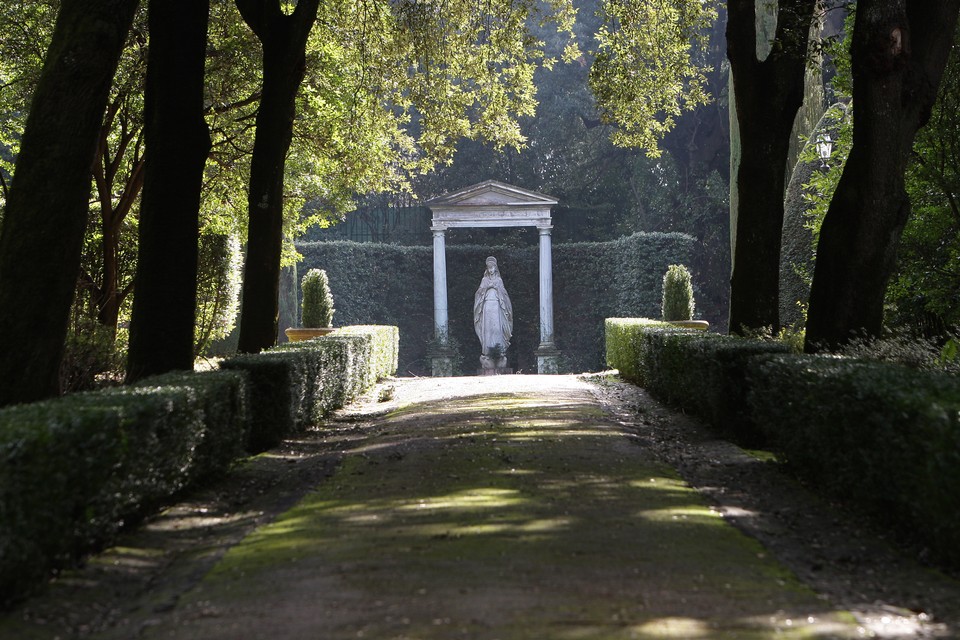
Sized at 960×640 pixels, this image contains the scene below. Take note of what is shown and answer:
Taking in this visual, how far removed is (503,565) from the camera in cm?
508

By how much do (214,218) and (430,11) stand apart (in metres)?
5.06

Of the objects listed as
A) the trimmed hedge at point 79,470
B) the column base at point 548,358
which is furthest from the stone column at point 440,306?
the trimmed hedge at point 79,470

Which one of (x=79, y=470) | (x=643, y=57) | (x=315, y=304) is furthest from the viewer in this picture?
(x=315, y=304)

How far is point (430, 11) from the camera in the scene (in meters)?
16.8

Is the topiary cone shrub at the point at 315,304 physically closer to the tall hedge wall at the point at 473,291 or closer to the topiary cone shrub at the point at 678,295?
the topiary cone shrub at the point at 678,295

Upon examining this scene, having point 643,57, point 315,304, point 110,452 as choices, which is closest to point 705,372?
point 110,452

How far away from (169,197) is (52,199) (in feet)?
6.96

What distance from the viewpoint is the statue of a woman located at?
31.3 m

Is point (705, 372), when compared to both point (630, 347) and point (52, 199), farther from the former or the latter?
point (630, 347)

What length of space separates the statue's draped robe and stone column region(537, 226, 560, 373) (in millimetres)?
1202

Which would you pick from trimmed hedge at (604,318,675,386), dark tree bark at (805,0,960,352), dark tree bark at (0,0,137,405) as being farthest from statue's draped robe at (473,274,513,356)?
dark tree bark at (0,0,137,405)

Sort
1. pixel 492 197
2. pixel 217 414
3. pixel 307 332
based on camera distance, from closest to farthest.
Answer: pixel 217 414
pixel 307 332
pixel 492 197

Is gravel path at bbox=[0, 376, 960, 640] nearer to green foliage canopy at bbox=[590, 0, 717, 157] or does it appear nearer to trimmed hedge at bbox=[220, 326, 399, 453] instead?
trimmed hedge at bbox=[220, 326, 399, 453]

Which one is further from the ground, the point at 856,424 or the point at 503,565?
the point at 856,424
